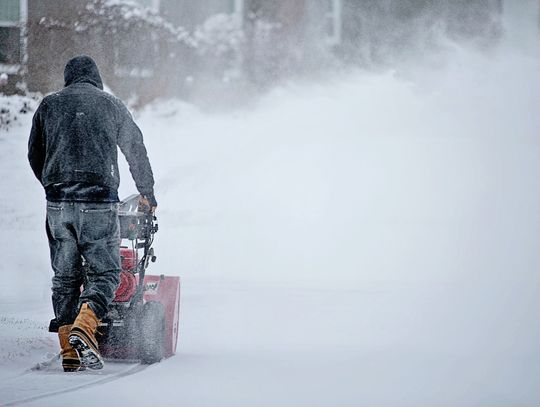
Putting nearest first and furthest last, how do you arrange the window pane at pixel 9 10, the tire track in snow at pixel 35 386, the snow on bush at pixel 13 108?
the tire track in snow at pixel 35 386
the snow on bush at pixel 13 108
the window pane at pixel 9 10

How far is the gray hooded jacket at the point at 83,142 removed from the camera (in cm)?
233

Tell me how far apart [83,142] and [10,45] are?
1.87 m

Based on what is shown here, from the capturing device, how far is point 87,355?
2.25 m

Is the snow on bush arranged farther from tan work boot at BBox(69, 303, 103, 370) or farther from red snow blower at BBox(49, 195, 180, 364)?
tan work boot at BBox(69, 303, 103, 370)

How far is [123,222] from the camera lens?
2.49 metres

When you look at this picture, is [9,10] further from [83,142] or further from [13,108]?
[83,142]

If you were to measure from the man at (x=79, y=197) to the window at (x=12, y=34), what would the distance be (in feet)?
5.62

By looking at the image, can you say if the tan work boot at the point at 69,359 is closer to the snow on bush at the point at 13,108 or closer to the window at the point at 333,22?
the snow on bush at the point at 13,108

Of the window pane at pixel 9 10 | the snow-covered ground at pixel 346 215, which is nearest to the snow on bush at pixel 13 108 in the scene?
the snow-covered ground at pixel 346 215

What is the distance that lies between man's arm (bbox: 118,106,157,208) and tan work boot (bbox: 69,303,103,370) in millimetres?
345

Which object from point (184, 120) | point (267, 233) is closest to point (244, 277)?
point (267, 233)

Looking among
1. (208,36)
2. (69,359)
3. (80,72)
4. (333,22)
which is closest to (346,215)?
(333,22)

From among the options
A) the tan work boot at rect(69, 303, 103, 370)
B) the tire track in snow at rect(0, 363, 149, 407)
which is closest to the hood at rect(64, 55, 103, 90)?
the tan work boot at rect(69, 303, 103, 370)

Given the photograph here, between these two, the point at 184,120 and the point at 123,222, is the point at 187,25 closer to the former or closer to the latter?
the point at 184,120
